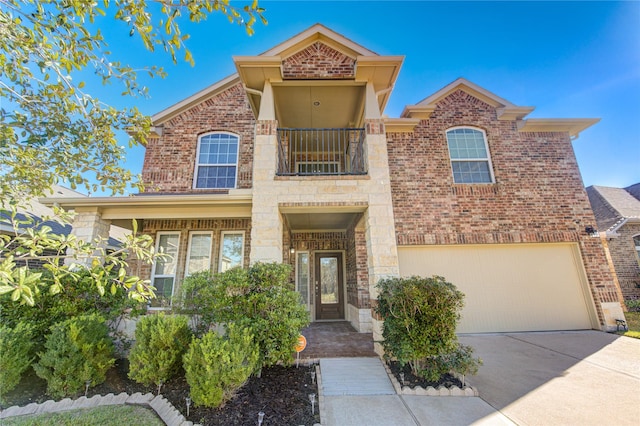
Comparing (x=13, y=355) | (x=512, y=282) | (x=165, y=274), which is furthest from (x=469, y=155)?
(x=13, y=355)

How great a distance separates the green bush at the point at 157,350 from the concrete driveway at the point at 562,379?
14.7ft

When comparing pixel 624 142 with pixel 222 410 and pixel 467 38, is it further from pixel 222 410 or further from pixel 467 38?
pixel 222 410

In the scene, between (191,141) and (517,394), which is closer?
(517,394)

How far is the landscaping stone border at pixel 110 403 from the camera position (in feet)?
10.4

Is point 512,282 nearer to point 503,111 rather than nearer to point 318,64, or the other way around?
point 503,111

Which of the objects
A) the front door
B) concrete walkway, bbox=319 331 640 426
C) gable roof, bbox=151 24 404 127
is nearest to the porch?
concrete walkway, bbox=319 331 640 426

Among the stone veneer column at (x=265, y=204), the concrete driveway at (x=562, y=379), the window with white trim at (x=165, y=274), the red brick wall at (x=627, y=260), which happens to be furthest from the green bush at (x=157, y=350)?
the red brick wall at (x=627, y=260)

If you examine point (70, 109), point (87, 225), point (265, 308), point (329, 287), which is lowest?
point (265, 308)

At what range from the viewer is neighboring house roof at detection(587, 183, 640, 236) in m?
10.4

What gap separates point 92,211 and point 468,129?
11058 mm

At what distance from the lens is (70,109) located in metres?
3.20

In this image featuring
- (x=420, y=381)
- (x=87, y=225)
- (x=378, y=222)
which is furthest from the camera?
(x=87, y=225)

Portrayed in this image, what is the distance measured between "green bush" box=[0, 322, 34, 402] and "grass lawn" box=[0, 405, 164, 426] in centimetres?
55

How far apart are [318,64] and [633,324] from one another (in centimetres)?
1130
